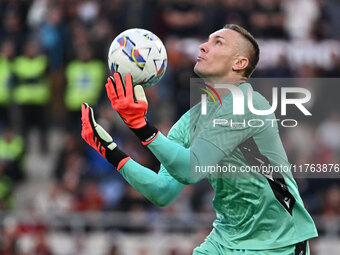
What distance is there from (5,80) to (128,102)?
32.9ft

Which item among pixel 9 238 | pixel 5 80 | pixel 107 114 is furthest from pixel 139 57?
pixel 5 80

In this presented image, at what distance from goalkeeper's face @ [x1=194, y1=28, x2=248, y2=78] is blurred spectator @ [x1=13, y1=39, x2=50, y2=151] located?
9.24m

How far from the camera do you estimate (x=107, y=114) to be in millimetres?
14000

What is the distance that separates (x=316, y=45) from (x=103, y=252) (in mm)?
5907

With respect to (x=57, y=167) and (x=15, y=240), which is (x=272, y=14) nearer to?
(x=57, y=167)

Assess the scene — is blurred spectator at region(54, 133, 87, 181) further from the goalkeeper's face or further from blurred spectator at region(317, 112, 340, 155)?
the goalkeeper's face

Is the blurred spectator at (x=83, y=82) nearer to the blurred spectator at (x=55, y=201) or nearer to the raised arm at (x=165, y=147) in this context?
the blurred spectator at (x=55, y=201)

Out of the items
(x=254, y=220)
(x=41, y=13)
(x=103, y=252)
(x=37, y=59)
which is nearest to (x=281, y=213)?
(x=254, y=220)

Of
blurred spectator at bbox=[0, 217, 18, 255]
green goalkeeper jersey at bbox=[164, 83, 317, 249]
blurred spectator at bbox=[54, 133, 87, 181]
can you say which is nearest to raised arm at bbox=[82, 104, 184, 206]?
green goalkeeper jersey at bbox=[164, 83, 317, 249]

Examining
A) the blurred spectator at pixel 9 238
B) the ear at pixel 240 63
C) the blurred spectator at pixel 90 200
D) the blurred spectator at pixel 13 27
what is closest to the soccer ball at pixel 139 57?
the ear at pixel 240 63

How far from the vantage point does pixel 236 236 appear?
5.94m

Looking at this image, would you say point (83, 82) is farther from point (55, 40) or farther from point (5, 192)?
point (5, 192)

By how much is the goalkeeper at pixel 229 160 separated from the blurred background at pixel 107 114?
6.06 m

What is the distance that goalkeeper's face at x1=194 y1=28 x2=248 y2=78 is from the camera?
6.06 meters
